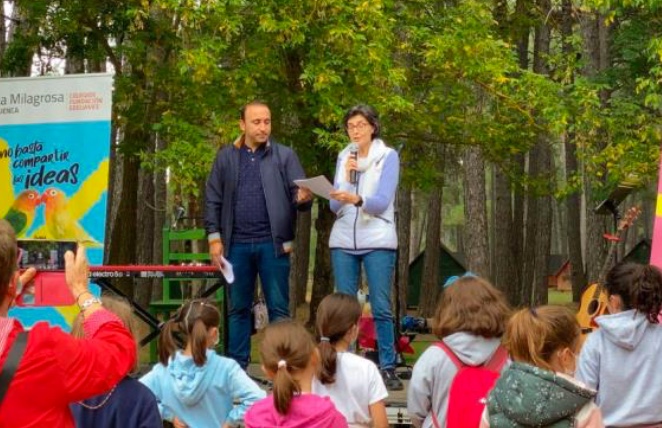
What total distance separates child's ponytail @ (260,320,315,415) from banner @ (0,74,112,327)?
5119mm

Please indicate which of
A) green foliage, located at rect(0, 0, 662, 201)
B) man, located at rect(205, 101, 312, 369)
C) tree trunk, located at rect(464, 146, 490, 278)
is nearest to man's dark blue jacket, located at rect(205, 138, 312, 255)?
man, located at rect(205, 101, 312, 369)

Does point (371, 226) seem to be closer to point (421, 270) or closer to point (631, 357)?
point (631, 357)

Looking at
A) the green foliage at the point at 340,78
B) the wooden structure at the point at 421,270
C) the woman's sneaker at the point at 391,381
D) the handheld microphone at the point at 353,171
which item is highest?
the green foliage at the point at 340,78

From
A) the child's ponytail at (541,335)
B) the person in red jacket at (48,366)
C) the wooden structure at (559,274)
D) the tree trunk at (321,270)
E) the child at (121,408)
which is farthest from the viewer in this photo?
the wooden structure at (559,274)

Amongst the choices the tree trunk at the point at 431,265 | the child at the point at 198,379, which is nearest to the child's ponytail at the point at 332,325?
the child at the point at 198,379

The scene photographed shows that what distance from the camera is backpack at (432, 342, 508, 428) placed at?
14.1 ft

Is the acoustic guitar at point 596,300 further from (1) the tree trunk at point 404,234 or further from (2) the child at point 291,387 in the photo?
(1) the tree trunk at point 404,234

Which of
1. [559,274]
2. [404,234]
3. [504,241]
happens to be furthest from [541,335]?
[559,274]

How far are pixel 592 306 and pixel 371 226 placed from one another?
3.14 m

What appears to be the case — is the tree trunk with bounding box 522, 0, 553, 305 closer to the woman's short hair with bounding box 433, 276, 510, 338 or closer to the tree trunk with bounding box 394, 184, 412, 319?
the tree trunk with bounding box 394, 184, 412, 319

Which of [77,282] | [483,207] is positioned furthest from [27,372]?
[483,207]

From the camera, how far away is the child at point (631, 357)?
468cm

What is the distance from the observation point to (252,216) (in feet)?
23.6

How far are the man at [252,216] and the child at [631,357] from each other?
9.03 feet
